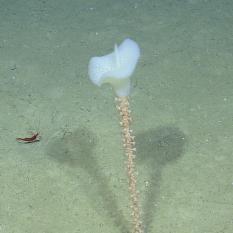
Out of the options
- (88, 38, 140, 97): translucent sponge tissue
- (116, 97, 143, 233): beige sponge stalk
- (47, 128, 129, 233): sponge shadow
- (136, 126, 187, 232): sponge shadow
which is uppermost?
(88, 38, 140, 97): translucent sponge tissue

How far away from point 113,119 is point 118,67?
4.91ft

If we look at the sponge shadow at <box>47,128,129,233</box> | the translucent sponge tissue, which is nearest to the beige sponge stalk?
the translucent sponge tissue

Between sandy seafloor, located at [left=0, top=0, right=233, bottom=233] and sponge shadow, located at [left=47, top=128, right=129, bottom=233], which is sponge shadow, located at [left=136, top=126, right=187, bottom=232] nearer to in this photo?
sandy seafloor, located at [left=0, top=0, right=233, bottom=233]

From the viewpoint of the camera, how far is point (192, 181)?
2.48 m

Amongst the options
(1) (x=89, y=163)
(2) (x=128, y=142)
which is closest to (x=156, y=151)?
(1) (x=89, y=163)

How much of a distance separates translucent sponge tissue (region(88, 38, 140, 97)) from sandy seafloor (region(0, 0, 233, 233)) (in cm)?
101

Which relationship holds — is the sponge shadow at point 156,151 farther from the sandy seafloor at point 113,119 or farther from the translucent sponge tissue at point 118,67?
the translucent sponge tissue at point 118,67

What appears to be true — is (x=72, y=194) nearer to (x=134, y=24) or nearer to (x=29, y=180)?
(x=29, y=180)

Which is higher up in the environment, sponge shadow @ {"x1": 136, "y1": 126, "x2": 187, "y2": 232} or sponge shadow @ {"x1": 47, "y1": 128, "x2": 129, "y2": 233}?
sponge shadow @ {"x1": 136, "y1": 126, "x2": 187, "y2": 232}

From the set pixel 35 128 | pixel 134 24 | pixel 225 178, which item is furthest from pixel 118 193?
pixel 134 24

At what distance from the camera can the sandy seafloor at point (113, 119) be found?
2.36 m

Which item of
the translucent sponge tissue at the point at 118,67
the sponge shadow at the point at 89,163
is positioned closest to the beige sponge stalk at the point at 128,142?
the translucent sponge tissue at the point at 118,67

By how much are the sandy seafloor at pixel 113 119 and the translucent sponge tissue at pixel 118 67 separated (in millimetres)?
1011

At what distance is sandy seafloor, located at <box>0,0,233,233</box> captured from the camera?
7.73 ft
